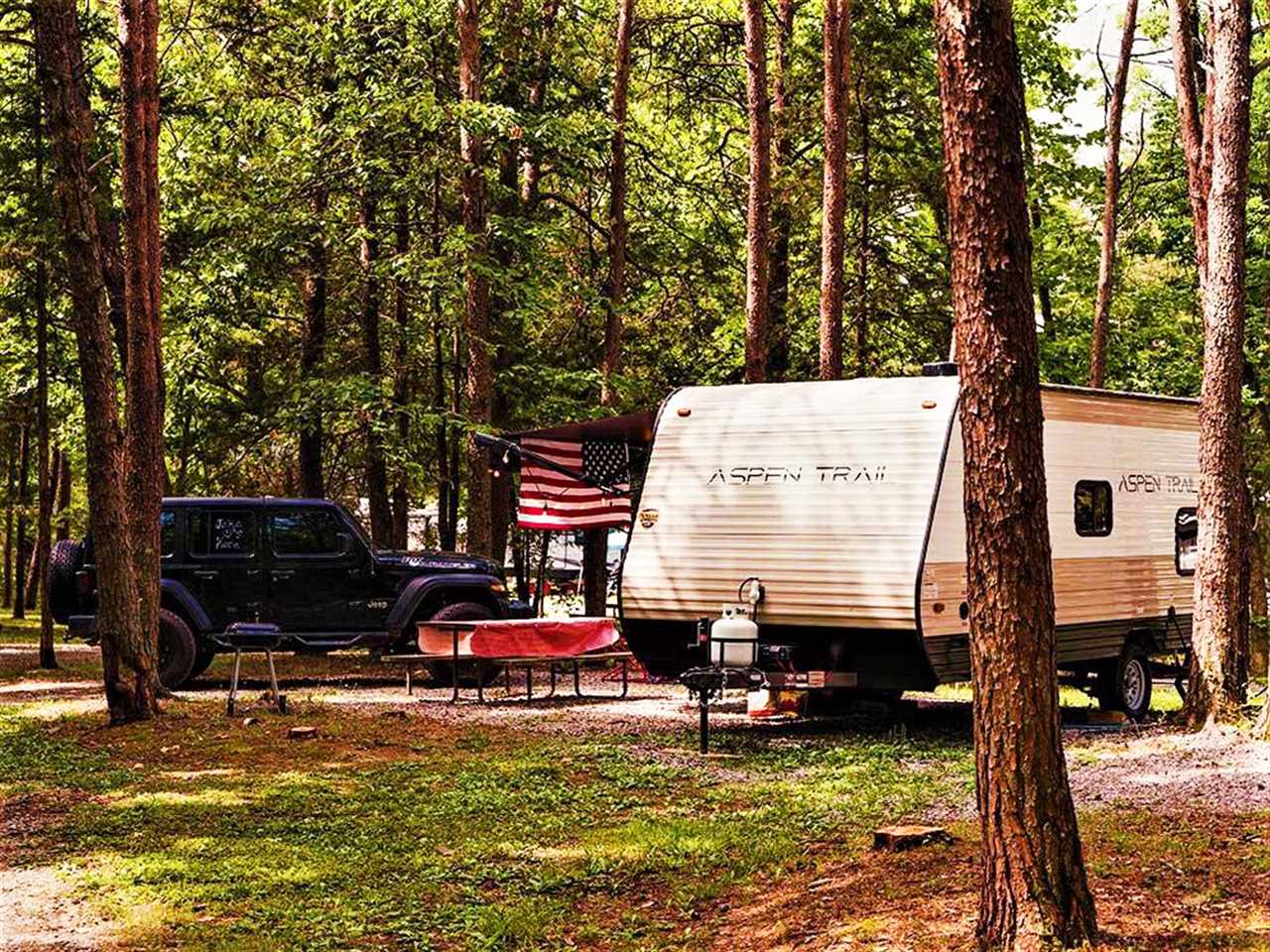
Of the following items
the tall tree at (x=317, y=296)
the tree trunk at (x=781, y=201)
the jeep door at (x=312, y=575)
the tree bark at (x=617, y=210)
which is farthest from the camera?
the tree trunk at (x=781, y=201)

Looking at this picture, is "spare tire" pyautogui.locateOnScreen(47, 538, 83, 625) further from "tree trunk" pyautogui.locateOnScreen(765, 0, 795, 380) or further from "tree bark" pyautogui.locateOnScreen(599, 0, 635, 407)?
"tree trunk" pyautogui.locateOnScreen(765, 0, 795, 380)

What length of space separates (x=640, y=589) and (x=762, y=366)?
620 cm

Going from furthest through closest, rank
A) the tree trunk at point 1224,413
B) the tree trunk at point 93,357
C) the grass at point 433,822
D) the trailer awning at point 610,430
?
the trailer awning at point 610,430 < the tree trunk at point 93,357 < the tree trunk at point 1224,413 < the grass at point 433,822

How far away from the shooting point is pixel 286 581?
18.8 metres

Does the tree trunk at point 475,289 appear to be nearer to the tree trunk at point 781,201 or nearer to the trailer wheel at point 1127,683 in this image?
the tree trunk at point 781,201

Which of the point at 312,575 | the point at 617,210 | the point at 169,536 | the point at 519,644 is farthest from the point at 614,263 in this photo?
the point at 519,644

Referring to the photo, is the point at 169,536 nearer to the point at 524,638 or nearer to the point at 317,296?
the point at 524,638

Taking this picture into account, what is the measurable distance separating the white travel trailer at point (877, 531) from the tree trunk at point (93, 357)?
14.0 ft

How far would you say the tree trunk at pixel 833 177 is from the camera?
19.3 metres

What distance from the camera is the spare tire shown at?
18562 millimetres

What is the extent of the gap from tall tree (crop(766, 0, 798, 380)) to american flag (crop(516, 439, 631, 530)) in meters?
6.27

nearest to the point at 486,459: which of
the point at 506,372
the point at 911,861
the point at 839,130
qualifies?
the point at 506,372

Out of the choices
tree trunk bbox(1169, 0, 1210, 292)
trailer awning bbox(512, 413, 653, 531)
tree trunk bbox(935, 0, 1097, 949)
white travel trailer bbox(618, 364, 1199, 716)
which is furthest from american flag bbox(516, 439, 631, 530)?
tree trunk bbox(935, 0, 1097, 949)

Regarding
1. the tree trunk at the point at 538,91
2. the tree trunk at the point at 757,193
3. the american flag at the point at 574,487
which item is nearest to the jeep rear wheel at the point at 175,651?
the american flag at the point at 574,487
